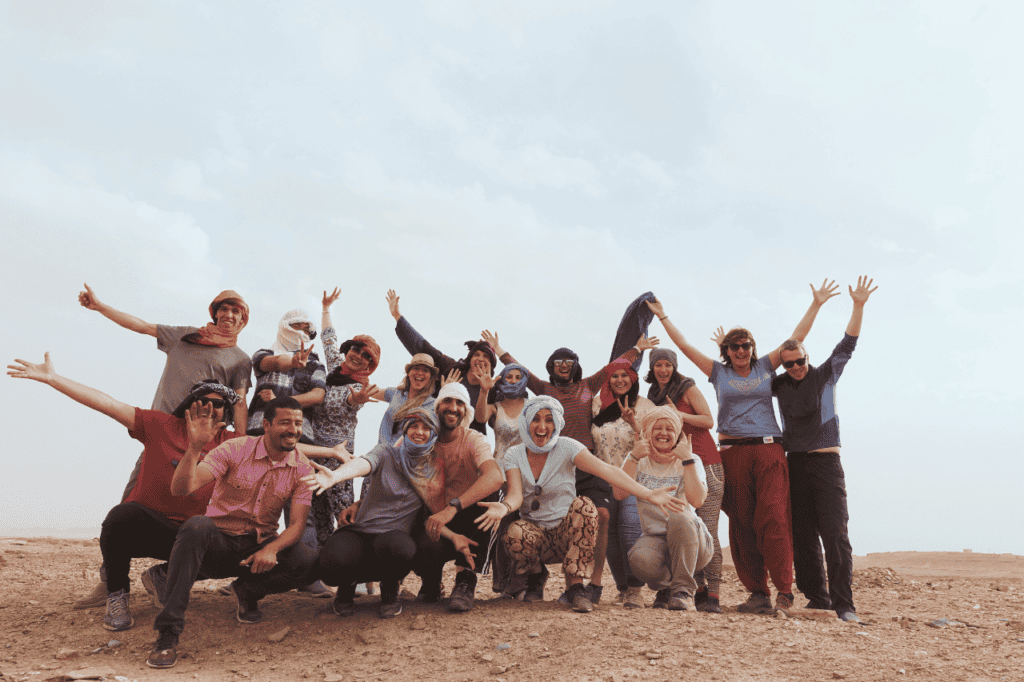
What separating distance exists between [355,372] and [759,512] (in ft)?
13.8

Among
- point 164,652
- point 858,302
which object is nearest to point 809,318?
point 858,302

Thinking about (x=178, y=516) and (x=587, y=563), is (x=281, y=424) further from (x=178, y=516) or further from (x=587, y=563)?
(x=587, y=563)

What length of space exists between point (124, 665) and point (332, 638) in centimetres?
148

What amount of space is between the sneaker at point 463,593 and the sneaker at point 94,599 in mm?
3506

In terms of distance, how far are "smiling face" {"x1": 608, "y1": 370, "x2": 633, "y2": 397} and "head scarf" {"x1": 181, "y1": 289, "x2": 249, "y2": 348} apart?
3.74 meters

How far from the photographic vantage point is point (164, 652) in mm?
4898

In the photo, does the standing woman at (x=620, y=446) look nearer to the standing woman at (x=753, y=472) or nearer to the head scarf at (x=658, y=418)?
the head scarf at (x=658, y=418)

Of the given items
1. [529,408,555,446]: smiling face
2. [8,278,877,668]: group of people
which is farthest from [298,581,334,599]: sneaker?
[529,408,555,446]: smiling face

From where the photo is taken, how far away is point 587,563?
5.67 m

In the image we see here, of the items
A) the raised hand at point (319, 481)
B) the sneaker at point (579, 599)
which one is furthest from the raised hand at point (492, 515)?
the raised hand at point (319, 481)

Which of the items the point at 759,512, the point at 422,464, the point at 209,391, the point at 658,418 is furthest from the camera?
the point at 759,512

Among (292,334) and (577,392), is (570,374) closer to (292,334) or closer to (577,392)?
(577,392)

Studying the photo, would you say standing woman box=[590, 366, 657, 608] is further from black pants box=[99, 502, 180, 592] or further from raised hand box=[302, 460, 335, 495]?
black pants box=[99, 502, 180, 592]

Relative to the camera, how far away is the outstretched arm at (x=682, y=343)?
7.01 m
